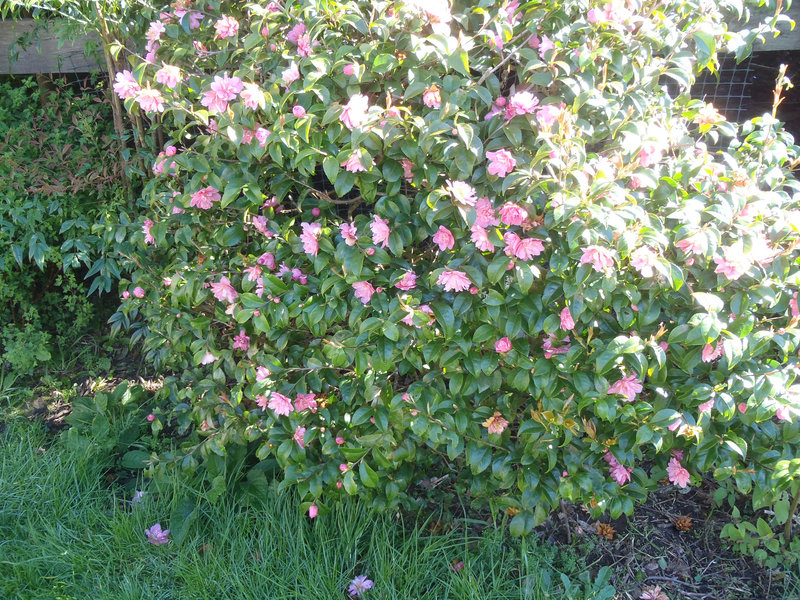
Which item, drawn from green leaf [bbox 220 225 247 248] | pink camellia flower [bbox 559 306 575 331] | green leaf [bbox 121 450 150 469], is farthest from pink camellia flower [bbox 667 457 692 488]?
green leaf [bbox 121 450 150 469]

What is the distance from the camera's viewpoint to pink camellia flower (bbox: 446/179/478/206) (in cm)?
160

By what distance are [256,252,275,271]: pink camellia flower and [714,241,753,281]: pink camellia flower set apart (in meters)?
1.22

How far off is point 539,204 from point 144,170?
74.0 inches

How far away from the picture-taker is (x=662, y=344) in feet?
5.56

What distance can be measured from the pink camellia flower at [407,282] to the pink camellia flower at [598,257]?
1.56ft

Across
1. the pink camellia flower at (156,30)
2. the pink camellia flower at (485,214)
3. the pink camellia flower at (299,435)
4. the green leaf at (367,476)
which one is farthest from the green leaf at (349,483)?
the pink camellia flower at (156,30)

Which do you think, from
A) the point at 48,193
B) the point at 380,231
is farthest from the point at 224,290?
the point at 48,193

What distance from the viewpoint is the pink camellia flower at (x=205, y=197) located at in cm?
204

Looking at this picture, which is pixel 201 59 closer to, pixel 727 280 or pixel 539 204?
pixel 539 204

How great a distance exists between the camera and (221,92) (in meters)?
1.82

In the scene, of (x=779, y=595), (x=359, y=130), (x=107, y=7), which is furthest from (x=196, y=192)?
(x=779, y=595)

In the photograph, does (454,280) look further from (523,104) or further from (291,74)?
(291,74)

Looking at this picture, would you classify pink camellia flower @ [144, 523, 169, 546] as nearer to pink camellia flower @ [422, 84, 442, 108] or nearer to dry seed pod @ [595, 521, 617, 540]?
dry seed pod @ [595, 521, 617, 540]

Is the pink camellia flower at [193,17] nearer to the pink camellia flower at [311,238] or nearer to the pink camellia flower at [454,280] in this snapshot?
the pink camellia flower at [311,238]
